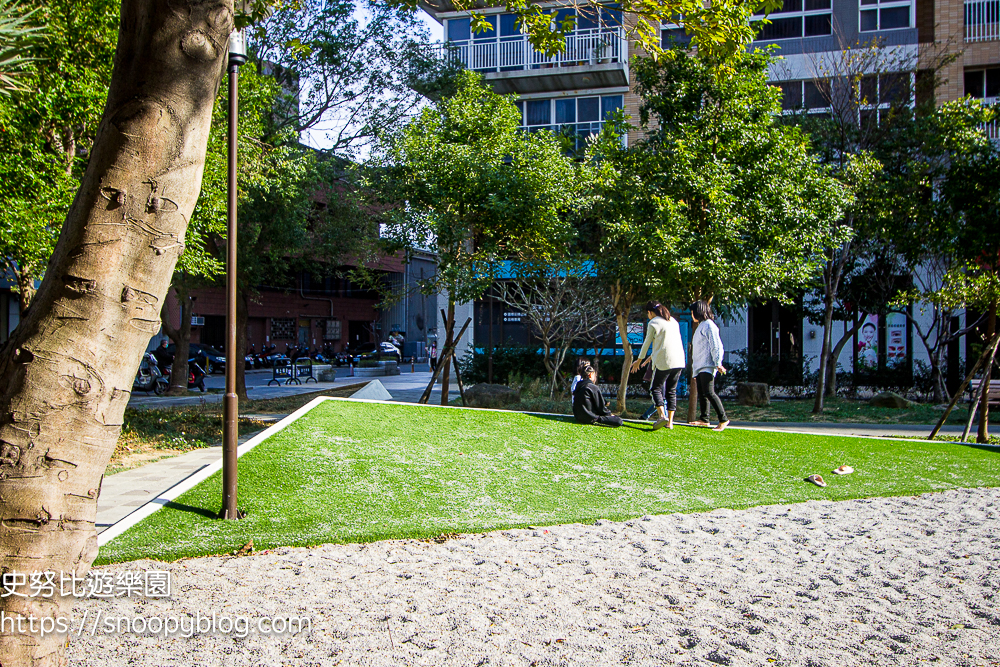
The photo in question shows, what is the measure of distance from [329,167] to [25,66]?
9366 millimetres

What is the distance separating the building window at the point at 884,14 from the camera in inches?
879

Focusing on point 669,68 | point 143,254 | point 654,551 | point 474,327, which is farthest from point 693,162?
point 474,327

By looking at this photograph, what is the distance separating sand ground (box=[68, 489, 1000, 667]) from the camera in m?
3.50

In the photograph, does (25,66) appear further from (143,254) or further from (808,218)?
(808,218)

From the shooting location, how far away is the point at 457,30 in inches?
943

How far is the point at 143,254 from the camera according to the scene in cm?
230

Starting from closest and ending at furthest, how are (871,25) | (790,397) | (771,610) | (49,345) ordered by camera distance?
(49,345) → (771,610) → (790,397) → (871,25)

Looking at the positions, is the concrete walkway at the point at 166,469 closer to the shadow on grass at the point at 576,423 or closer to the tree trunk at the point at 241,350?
the tree trunk at the point at 241,350

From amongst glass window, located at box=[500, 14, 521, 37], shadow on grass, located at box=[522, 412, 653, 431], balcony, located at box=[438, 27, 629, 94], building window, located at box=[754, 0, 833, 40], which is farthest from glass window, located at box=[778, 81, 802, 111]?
shadow on grass, located at box=[522, 412, 653, 431]


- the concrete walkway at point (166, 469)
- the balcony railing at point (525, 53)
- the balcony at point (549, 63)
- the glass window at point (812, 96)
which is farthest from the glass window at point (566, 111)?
the concrete walkway at point (166, 469)

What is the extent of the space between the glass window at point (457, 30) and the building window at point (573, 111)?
2886mm

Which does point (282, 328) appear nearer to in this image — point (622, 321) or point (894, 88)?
point (622, 321)

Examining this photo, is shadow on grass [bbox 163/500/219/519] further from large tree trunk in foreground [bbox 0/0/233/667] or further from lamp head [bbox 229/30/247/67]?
large tree trunk in foreground [bbox 0/0/233/667]

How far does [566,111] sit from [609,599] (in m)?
22.1
